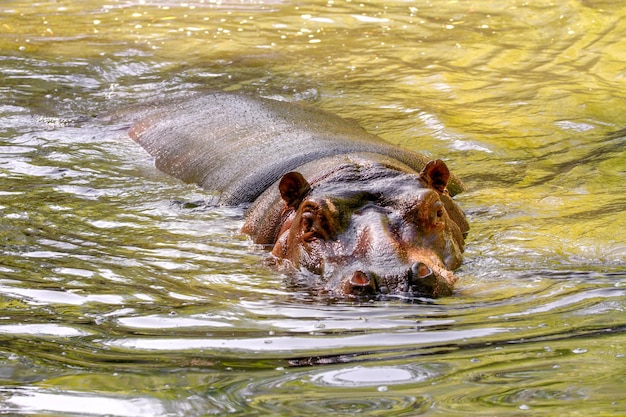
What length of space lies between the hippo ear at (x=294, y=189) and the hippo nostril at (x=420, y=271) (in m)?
A: 1.33

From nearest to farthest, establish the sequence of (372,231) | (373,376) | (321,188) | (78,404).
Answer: (78,404)
(373,376)
(372,231)
(321,188)

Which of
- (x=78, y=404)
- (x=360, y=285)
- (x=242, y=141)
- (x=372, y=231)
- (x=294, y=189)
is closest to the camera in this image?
(x=78, y=404)

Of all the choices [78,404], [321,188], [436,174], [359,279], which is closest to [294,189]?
[321,188]

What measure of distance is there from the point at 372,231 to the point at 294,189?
3.14 feet

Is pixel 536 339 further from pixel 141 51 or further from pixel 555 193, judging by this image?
pixel 141 51

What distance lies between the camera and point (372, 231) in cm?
509

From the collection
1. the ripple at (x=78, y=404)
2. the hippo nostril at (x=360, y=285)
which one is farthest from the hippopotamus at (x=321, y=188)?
the ripple at (x=78, y=404)

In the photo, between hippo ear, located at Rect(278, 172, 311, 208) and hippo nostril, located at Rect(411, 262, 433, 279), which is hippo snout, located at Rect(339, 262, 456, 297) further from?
hippo ear, located at Rect(278, 172, 311, 208)

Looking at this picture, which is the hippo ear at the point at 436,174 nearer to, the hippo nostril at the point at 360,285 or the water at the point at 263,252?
the water at the point at 263,252

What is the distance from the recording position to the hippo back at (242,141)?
279 inches

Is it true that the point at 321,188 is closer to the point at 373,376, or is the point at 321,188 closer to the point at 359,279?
the point at 359,279

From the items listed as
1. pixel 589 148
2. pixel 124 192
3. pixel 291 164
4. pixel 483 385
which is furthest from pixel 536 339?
pixel 589 148

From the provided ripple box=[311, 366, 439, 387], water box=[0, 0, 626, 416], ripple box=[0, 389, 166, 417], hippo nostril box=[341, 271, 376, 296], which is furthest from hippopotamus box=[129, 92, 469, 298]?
ripple box=[0, 389, 166, 417]

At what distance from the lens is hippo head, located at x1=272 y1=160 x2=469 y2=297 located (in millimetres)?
4738
